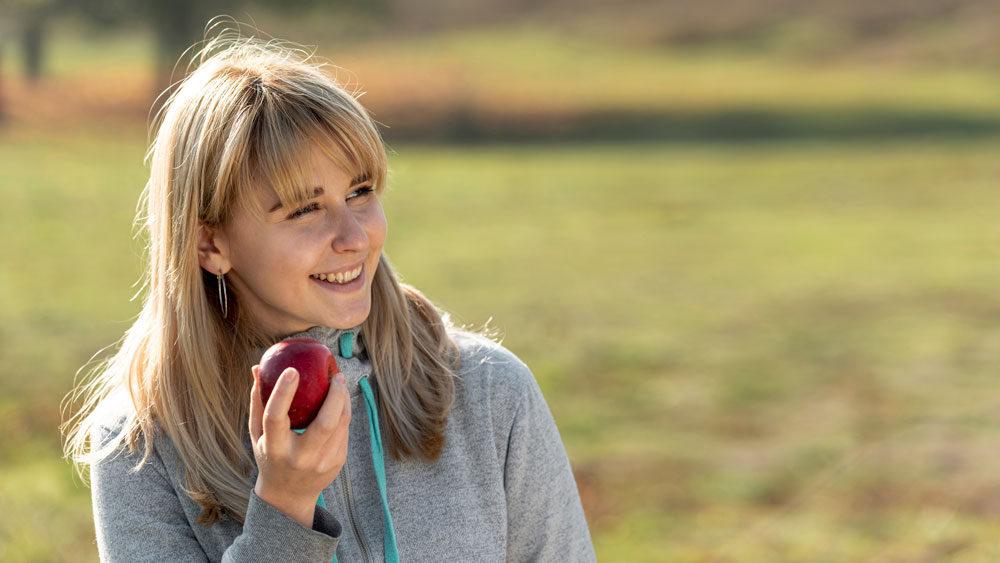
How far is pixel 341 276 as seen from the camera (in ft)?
5.65

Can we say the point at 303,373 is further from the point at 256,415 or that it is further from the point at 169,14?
the point at 169,14

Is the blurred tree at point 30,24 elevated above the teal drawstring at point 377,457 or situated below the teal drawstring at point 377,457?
above

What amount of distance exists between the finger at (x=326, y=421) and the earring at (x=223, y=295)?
14.3 inches

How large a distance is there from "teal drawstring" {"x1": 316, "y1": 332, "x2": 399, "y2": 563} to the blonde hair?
23 millimetres

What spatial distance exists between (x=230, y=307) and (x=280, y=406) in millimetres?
475

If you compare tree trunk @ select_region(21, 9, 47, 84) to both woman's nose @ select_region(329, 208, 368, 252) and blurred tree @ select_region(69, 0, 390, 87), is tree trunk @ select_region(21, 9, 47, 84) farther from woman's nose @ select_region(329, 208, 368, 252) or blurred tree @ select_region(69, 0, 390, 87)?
woman's nose @ select_region(329, 208, 368, 252)

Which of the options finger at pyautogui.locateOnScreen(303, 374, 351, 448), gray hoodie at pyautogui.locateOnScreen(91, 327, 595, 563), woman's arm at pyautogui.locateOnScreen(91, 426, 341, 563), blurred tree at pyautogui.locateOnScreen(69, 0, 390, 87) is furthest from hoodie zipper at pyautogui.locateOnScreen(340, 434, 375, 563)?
blurred tree at pyautogui.locateOnScreen(69, 0, 390, 87)

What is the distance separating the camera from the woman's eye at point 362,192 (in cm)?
176

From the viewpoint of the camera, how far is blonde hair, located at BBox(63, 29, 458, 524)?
1.68 metres

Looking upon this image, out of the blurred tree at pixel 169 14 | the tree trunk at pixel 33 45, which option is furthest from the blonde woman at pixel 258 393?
the blurred tree at pixel 169 14

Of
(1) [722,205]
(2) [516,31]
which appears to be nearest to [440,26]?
(2) [516,31]

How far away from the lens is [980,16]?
2500 centimetres

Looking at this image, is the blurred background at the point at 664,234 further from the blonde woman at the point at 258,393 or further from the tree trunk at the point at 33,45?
the blonde woman at the point at 258,393

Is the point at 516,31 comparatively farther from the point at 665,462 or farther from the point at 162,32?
the point at 665,462
